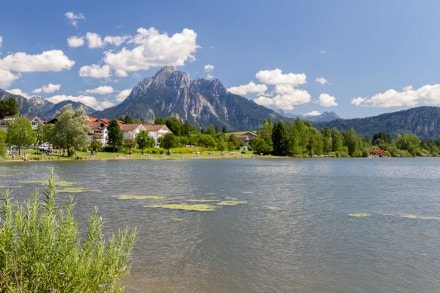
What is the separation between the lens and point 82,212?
35500 mm

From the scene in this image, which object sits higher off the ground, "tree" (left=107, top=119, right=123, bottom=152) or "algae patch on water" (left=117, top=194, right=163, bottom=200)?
"tree" (left=107, top=119, right=123, bottom=152)

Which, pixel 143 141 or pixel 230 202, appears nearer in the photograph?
pixel 230 202

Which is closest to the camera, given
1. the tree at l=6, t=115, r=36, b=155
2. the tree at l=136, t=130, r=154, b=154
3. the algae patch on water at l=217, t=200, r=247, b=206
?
the algae patch on water at l=217, t=200, r=247, b=206

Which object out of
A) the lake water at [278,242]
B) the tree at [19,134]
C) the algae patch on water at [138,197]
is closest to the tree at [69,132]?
the tree at [19,134]

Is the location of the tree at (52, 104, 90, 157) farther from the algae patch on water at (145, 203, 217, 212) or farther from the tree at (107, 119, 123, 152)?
the algae patch on water at (145, 203, 217, 212)

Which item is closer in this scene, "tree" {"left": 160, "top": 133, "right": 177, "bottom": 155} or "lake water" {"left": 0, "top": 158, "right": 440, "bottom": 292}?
"lake water" {"left": 0, "top": 158, "right": 440, "bottom": 292}

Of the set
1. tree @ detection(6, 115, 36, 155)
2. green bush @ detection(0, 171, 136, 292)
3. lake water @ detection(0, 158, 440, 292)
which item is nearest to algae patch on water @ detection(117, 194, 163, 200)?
lake water @ detection(0, 158, 440, 292)

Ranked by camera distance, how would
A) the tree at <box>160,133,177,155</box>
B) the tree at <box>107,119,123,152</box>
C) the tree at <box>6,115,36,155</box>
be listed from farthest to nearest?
the tree at <box>160,133,177,155</box>
the tree at <box>107,119,123,152</box>
the tree at <box>6,115,36,155</box>

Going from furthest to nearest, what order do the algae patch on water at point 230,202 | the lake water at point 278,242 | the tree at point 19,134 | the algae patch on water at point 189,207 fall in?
1. the tree at point 19,134
2. the algae patch on water at point 230,202
3. the algae patch on water at point 189,207
4. the lake water at point 278,242

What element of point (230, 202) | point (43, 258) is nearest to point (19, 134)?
point (230, 202)

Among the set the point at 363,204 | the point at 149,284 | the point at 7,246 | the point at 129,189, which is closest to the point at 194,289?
the point at 149,284

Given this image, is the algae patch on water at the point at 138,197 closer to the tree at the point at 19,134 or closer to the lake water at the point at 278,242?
the lake water at the point at 278,242

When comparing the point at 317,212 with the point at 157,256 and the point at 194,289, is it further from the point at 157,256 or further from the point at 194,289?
the point at 194,289

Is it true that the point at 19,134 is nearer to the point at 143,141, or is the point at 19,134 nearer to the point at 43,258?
the point at 143,141
